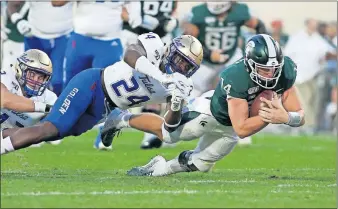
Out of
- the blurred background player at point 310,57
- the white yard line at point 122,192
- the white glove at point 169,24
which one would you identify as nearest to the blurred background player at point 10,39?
the white glove at point 169,24

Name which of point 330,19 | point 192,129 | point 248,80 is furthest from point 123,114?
point 330,19

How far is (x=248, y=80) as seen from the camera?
291 inches

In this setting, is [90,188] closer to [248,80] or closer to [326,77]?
[248,80]

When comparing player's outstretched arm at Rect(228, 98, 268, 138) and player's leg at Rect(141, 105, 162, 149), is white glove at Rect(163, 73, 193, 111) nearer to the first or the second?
player's outstretched arm at Rect(228, 98, 268, 138)

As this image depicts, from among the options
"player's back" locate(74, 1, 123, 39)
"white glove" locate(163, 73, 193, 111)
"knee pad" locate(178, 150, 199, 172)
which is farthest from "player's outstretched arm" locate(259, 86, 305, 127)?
"player's back" locate(74, 1, 123, 39)

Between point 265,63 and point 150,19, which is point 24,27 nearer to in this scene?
point 150,19

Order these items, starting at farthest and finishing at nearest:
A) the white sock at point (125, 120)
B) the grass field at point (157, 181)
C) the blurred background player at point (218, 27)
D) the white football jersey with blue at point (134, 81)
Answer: the blurred background player at point (218, 27) < the white sock at point (125, 120) < the white football jersey with blue at point (134, 81) < the grass field at point (157, 181)

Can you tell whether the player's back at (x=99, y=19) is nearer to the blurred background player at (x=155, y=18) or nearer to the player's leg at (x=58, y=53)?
the blurred background player at (x=155, y=18)

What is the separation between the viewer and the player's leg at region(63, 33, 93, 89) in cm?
1137

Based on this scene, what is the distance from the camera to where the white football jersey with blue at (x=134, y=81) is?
8086 millimetres

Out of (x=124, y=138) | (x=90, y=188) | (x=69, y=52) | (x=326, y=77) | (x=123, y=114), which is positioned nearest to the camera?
(x=90, y=188)

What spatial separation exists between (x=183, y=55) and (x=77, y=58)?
146 inches

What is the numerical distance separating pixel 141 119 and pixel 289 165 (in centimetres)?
218

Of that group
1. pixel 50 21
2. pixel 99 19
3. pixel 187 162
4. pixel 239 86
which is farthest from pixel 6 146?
pixel 50 21
